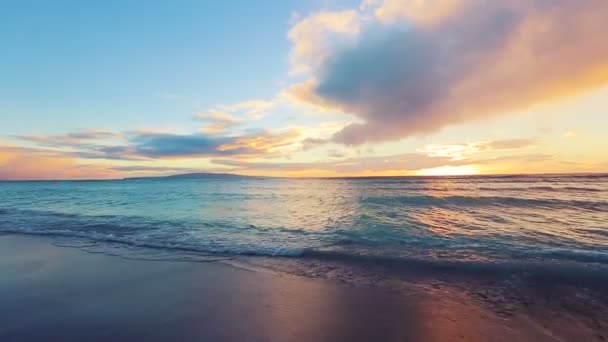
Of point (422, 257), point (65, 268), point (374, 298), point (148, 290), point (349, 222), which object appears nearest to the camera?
point (374, 298)

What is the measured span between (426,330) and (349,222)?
32.3ft

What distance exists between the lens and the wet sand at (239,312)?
4176 mm

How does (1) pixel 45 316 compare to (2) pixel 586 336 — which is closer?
(2) pixel 586 336

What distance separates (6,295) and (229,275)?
4088 mm

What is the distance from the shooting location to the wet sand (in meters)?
4.18

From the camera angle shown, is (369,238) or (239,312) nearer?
(239,312)

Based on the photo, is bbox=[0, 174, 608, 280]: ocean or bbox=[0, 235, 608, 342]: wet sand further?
bbox=[0, 174, 608, 280]: ocean

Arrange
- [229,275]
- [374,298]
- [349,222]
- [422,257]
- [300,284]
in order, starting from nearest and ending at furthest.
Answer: [374,298] < [300,284] < [229,275] < [422,257] < [349,222]

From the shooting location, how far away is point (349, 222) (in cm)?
1415

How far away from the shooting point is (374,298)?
5.43 m

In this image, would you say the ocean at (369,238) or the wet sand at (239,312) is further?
the ocean at (369,238)

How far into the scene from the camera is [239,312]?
4.85 metres

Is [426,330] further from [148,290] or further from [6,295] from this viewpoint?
[6,295]

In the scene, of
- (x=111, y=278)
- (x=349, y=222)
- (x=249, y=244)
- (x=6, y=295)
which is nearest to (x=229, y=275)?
(x=111, y=278)
